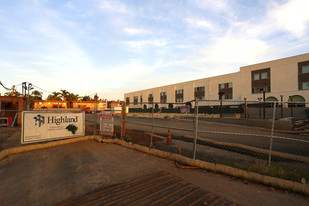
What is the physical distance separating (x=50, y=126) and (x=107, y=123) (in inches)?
109

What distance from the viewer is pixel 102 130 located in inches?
356

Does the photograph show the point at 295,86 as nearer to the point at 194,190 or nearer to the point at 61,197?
the point at 194,190

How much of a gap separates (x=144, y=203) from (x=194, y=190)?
1.22 meters

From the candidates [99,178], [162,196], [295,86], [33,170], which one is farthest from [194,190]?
[295,86]

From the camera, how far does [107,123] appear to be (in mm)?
8898

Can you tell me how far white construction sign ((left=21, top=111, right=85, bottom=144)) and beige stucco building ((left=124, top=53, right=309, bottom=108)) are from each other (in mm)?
14229

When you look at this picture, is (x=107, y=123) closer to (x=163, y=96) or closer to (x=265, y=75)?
(x=265, y=75)

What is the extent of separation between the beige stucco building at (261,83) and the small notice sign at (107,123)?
13798 mm

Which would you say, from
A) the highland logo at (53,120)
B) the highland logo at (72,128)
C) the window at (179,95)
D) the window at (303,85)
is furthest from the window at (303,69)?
the highland logo at (72,128)

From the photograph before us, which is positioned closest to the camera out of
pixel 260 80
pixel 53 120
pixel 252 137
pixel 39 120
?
pixel 39 120

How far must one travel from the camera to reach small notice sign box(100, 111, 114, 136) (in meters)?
8.74

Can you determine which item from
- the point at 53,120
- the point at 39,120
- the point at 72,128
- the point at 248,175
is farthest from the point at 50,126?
the point at 248,175

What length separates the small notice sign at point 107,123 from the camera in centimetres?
874

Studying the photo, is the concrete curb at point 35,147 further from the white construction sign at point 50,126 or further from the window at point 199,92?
the window at point 199,92
